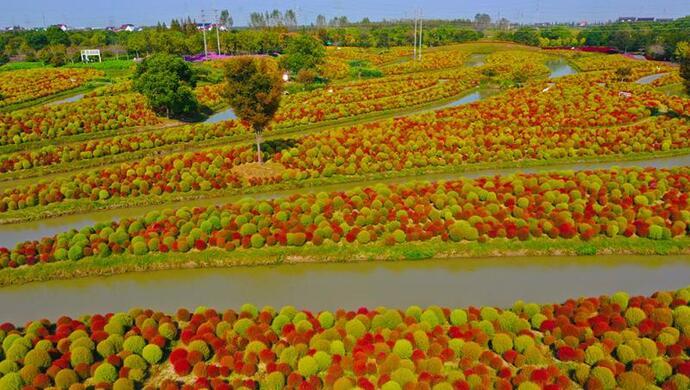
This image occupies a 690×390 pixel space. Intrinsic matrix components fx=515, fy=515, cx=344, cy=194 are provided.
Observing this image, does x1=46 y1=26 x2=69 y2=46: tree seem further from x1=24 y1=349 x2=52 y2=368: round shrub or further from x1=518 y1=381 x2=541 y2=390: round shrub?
x1=518 y1=381 x2=541 y2=390: round shrub

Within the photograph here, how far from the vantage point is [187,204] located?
2245 centimetres

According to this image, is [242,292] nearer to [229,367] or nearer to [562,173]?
[229,367]

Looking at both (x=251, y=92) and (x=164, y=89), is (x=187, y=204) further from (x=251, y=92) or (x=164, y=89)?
(x=164, y=89)

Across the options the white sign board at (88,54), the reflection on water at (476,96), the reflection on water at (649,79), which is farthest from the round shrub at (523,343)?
the white sign board at (88,54)

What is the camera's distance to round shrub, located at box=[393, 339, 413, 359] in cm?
1238

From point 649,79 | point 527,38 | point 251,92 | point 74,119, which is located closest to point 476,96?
point 649,79

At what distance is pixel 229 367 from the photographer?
12.2 metres

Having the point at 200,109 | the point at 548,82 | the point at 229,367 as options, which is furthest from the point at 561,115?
the point at 229,367

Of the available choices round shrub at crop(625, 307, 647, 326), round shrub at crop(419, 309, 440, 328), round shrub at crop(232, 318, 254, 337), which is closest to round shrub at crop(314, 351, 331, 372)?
round shrub at crop(232, 318, 254, 337)

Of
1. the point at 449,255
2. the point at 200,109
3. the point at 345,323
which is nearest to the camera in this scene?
the point at 345,323

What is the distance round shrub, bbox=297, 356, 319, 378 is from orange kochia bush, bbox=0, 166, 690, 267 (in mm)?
6113

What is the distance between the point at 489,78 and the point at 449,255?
140ft

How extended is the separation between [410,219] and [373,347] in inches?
300

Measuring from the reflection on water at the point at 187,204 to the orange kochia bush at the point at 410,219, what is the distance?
7.72ft
